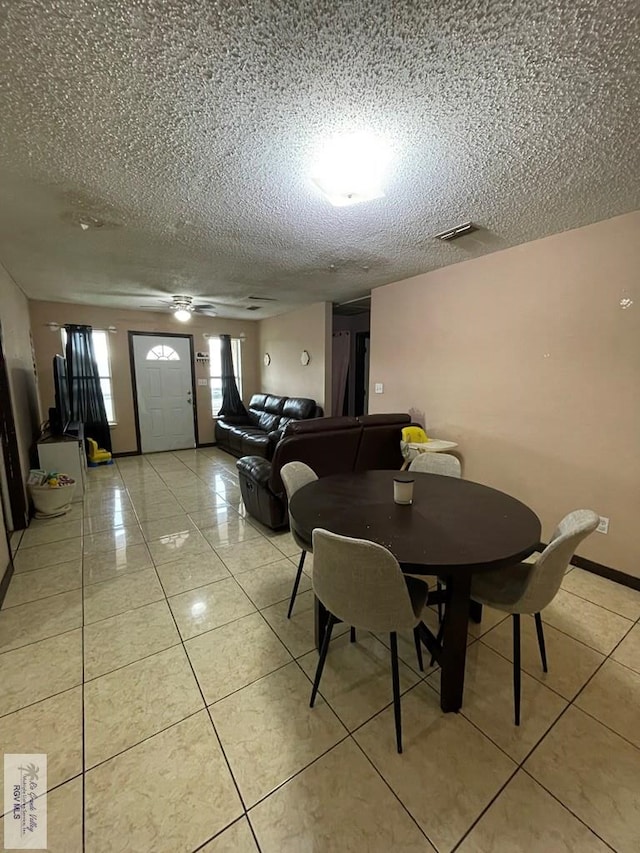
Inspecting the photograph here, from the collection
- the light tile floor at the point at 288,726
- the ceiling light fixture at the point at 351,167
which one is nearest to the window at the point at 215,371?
the light tile floor at the point at 288,726

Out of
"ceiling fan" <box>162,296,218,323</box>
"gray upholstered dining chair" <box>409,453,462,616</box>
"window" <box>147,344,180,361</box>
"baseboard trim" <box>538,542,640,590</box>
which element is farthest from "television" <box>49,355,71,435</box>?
"baseboard trim" <box>538,542,640,590</box>

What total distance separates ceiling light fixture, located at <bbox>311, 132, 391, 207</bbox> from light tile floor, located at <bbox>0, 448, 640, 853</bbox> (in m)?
2.40

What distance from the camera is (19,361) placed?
146 inches

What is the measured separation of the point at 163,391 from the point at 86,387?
1.17 meters

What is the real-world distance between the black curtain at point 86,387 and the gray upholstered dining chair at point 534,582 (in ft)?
19.6

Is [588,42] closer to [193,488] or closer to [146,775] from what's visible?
[146,775]

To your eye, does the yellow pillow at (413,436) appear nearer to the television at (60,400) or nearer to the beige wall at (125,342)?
the television at (60,400)

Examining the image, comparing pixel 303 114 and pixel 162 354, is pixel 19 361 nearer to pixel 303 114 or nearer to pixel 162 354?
pixel 162 354

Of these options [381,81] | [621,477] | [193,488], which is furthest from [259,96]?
[193,488]

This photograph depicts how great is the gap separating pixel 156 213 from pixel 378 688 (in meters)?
3.07

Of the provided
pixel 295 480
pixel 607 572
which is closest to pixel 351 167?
pixel 295 480

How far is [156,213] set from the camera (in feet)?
7.52

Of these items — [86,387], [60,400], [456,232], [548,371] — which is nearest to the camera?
[456,232]

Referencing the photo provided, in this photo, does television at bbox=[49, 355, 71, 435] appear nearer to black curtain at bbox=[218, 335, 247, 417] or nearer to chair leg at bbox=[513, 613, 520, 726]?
black curtain at bbox=[218, 335, 247, 417]
